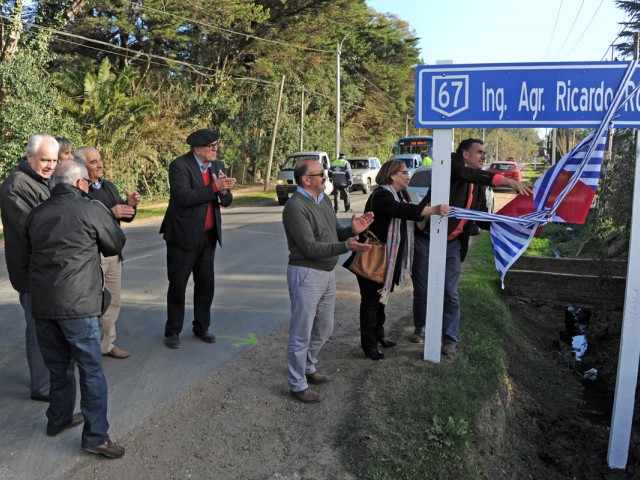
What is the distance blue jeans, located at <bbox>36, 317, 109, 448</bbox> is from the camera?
3.55 meters

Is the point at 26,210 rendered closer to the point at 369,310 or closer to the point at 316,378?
the point at 316,378

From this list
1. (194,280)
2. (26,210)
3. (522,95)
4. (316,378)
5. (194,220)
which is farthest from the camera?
(194,280)

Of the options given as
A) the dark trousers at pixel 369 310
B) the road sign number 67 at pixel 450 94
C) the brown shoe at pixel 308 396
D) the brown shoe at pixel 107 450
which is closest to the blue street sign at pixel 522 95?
the road sign number 67 at pixel 450 94

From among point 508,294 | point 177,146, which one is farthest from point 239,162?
point 508,294

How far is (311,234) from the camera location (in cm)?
423

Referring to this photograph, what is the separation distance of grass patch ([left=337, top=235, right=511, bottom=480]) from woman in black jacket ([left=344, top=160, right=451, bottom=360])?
0.44 meters

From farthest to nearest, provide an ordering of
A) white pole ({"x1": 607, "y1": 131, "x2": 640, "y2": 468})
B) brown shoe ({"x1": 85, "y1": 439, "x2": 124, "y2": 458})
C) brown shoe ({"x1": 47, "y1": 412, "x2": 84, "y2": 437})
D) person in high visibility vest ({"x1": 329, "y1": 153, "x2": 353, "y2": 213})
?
person in high visibility vest ({"x1": 329, "y1": 153, "x2": 353, "y2": 213}) < white pole ({"x1": 607, "y1": 131, "x2": 640, "y2": 468}) < brown shoe ({"x1": 47, "y1": 412, "x2": 84, "y2": 437}) < brown shoe ({"x1": 85, "y1": 439, "x2": 124, "y2": 458})

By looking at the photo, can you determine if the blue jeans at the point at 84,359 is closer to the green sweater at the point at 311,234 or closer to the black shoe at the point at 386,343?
the green sweater at the point at 311,234

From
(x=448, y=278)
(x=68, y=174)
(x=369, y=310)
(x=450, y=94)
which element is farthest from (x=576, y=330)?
(x=68, y=174)

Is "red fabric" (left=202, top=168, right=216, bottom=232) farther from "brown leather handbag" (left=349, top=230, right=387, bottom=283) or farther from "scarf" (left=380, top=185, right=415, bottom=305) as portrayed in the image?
"scarf" (left=380, top=185, right=415, bottom=305)

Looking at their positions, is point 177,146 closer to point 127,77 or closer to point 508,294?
point 127,77

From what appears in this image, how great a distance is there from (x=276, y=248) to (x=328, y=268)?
742 centimetres

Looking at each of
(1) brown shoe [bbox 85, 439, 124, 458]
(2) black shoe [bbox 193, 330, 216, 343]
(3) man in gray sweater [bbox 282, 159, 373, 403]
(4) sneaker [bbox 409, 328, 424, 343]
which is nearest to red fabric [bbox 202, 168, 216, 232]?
(2) black shoe [bbox 193, 330, 216, 343]

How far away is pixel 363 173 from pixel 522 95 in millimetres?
25943
